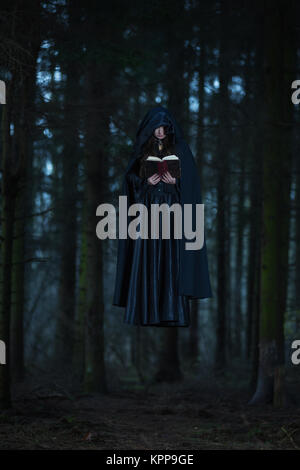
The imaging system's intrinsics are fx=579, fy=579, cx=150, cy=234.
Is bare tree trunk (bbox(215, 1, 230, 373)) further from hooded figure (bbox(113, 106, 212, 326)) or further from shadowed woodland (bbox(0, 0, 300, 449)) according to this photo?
hooded figure (bbox(113, 106, 212, 326))

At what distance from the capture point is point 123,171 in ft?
37.0

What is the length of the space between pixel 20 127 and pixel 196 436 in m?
4.78

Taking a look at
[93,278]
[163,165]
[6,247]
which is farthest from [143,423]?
[163,165]

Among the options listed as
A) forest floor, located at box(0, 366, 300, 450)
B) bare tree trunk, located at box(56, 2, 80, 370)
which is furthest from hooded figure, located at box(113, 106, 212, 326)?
bare tree trunk, located at box(56, 2, 80, 370)

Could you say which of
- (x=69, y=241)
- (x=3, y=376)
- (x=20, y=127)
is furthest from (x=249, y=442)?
(x=69, y=241)

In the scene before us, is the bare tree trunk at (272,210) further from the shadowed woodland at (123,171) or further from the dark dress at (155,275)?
the dark dress at (155,275)

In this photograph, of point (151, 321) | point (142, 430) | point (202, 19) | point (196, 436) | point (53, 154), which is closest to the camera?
point (151, 321)

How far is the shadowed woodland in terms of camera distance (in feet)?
25.1

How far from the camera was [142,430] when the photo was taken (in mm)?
7688

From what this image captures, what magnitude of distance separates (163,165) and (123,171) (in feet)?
17.3

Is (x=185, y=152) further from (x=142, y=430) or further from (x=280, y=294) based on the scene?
(x=280, y=294)

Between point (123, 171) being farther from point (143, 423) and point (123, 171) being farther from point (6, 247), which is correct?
point (143, 423)

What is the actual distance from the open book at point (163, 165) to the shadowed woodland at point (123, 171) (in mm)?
1714

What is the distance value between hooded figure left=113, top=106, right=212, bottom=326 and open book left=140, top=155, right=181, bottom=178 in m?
0.06
